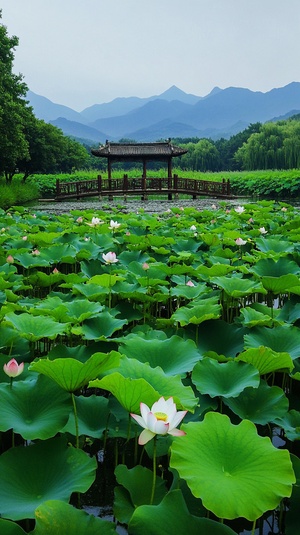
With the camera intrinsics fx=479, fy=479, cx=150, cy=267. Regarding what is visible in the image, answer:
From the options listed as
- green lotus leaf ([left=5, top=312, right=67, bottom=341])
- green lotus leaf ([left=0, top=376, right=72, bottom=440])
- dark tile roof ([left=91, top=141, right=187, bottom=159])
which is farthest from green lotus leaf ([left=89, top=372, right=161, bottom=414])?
dark tile roof ([left=91, top=141, right=187, bottom=159])

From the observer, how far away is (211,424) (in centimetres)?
115

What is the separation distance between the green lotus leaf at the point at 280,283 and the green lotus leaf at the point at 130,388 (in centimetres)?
143

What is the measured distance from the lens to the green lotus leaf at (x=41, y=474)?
1119 millimetres

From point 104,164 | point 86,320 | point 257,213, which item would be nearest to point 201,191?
point 257,213

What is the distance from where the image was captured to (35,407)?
143 centimetres

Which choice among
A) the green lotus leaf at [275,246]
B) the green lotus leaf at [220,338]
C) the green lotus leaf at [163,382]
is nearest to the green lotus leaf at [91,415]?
the green lotus leaf at [163,382]

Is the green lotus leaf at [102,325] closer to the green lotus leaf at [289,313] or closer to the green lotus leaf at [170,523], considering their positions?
the green lotus leaf at [289,313]

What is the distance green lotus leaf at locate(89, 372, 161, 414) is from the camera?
1.17 m

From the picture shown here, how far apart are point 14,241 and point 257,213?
12.0 feet

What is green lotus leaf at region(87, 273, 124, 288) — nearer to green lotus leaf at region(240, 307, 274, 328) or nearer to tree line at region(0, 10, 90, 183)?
green lotus leaf at region(240, 307, 274, 328)

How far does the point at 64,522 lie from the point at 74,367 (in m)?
0.44

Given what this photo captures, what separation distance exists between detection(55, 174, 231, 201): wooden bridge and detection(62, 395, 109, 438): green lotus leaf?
64.1 feet

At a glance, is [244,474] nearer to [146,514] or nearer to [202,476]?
[202,476]

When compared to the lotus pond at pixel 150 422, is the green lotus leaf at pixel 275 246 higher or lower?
higher
